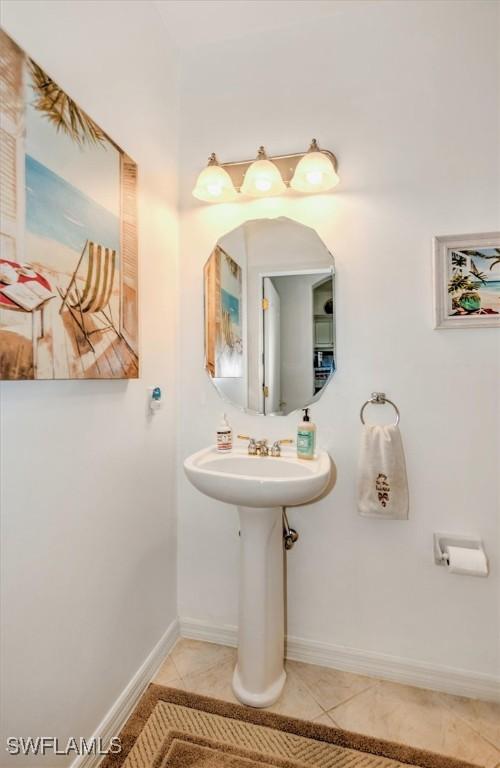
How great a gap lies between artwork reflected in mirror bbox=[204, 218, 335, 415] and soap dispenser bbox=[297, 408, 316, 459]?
124 millimetres

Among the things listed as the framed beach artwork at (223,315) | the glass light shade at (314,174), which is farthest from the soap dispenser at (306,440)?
the glass light shade at (314,174)

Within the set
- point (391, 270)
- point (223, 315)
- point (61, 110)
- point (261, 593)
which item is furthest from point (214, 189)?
point (261, 593)

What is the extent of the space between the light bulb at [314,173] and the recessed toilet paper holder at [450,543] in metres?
1.44

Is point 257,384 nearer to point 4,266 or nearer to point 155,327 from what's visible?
point 155,327

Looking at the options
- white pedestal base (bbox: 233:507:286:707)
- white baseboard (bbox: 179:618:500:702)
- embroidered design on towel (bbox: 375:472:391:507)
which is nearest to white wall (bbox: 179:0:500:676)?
white baseboard (bbox: 179:618:500:702)

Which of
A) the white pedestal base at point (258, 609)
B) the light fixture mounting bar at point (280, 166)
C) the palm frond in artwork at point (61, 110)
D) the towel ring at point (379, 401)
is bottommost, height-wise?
the white pedestal base at point (258, 609)

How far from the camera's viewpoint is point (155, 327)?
161 cm

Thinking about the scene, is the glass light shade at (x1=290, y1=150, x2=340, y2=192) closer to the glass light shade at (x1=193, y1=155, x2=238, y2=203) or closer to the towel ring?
the glass light shade at (x1=193, y1=155, x2=238, y2=203)

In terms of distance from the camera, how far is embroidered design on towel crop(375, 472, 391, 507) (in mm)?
1482

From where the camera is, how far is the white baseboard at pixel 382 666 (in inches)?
57.7

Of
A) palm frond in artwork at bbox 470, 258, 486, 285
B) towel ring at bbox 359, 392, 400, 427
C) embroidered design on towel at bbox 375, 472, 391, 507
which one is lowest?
embroidered design on towel at bbox 375, 472, 391, 507

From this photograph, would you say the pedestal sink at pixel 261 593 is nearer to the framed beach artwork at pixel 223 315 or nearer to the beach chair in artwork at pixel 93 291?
the framed beach artwork at pixel 223 315

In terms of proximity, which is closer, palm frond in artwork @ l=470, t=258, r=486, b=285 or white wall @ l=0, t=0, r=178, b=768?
white wall @ l=0, t=0, r=178, b=768

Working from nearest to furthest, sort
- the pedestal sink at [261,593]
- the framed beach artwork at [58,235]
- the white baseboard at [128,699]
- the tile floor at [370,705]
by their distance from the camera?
the framed beach artwork at [58,235] → the white baseboard at [128,699] → the tile floor at [370,705] → the pedestal sink at [261,593]
